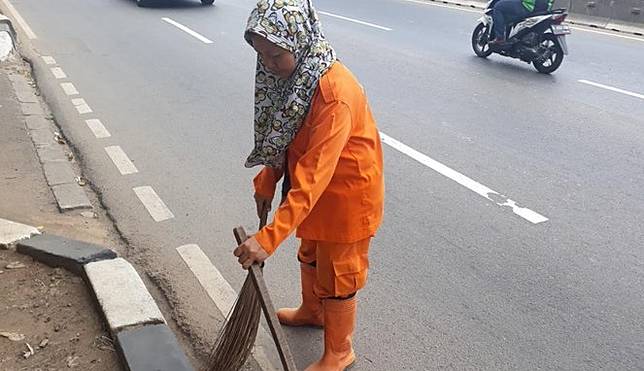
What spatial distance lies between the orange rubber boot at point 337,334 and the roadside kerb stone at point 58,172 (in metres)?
2.69

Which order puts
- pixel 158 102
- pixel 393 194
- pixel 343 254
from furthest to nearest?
pixel 158 102
pixel 393 194
pixel 343 254

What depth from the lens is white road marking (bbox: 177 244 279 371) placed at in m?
2.99

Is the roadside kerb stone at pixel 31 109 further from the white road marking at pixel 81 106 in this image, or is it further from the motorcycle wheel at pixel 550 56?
the motorcycle wheel at pixel 550 56

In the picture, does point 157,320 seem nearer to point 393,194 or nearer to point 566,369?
point 566,369

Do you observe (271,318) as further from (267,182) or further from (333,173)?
(267,182)

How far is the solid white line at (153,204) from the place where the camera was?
4422 mm

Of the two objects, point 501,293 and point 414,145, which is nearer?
point 501,293

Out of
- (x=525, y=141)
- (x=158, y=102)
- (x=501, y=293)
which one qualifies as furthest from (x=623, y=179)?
(x=158, y=102)

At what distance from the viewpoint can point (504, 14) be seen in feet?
30.4

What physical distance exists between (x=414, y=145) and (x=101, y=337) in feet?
11.8

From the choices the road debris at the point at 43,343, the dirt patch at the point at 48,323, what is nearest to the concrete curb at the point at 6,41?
the dirt patch at the point at 48,323

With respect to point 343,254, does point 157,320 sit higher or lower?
lower

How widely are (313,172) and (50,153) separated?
145 inches

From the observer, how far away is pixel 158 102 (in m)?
7.10
